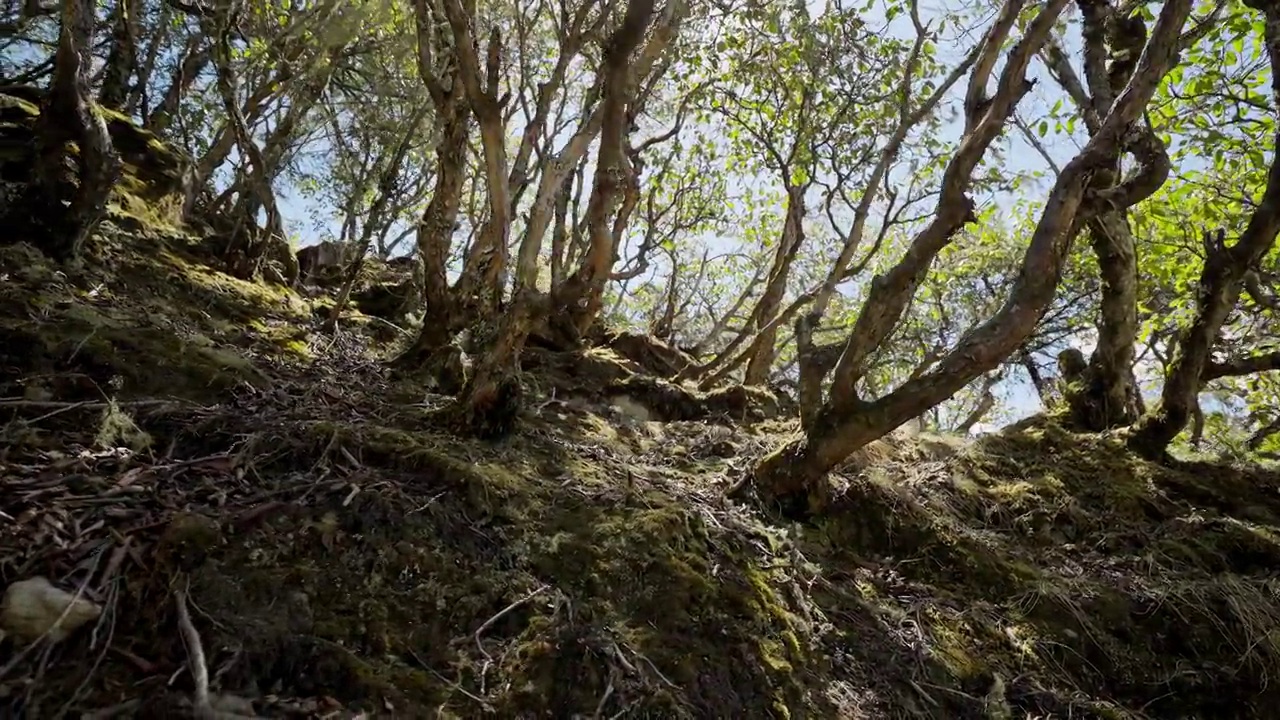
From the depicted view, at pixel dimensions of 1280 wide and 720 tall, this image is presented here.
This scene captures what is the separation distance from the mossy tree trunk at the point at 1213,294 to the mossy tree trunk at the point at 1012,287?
1.13m

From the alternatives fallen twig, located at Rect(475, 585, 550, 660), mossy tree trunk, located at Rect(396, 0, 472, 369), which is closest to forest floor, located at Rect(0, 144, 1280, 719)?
fallen twig, located at Rect(475, 585, 550, 660)

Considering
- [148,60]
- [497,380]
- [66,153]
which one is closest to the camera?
[497,380]

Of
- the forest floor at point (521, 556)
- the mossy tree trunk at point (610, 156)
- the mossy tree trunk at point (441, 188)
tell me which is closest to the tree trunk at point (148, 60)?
the forest floor at point (521, 556)

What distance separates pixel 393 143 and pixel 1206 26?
9085 millimetres

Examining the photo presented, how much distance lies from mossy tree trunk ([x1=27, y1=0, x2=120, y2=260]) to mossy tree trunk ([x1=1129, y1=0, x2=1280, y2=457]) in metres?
7.25

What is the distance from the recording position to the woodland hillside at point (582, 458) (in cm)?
221

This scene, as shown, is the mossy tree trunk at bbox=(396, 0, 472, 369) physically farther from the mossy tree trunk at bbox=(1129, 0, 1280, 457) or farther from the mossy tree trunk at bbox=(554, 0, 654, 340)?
the mossy tree trunk at bbox=(1129, 0, 1280, 457)

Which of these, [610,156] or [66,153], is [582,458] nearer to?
[610,156]

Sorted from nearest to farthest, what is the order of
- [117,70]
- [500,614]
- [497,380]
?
[500,614] < [497,380] < [117,70]

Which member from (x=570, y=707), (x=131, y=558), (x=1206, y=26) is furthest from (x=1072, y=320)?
(x=131, y=558)

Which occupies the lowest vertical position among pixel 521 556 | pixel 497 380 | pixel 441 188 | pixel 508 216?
pixel 521 556

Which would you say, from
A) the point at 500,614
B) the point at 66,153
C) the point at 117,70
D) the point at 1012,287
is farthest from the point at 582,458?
the point at 117,70

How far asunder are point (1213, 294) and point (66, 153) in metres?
7.67

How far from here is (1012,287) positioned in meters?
3.74
